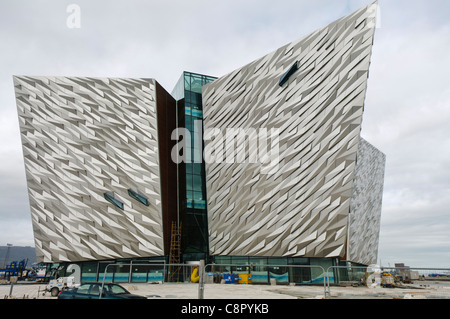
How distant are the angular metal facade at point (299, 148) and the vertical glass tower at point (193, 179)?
6.90 feet

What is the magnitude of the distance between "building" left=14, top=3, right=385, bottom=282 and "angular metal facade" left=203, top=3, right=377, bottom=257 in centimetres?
11

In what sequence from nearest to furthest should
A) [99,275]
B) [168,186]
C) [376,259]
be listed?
[99,275], [168,186], [376,259]

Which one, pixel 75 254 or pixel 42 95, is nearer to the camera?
pixel 75 254

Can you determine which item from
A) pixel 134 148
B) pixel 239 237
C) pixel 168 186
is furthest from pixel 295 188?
pixel 134 148

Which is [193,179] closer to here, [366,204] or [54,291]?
[54,291]

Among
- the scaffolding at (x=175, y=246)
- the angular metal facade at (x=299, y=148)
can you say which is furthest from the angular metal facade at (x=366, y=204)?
the scaffolding at (x=175, y=246)

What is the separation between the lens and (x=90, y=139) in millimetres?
35375

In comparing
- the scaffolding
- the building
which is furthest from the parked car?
the scaffolding

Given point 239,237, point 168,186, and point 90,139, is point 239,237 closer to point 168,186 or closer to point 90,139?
point 168,186

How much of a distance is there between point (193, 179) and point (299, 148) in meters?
14.3

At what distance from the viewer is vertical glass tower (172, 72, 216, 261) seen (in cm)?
3681

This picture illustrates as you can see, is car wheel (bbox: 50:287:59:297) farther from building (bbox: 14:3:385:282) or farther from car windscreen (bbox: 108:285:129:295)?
car windscreen (bbox: 108:285:129:295)

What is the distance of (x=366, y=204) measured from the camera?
4244 cm
